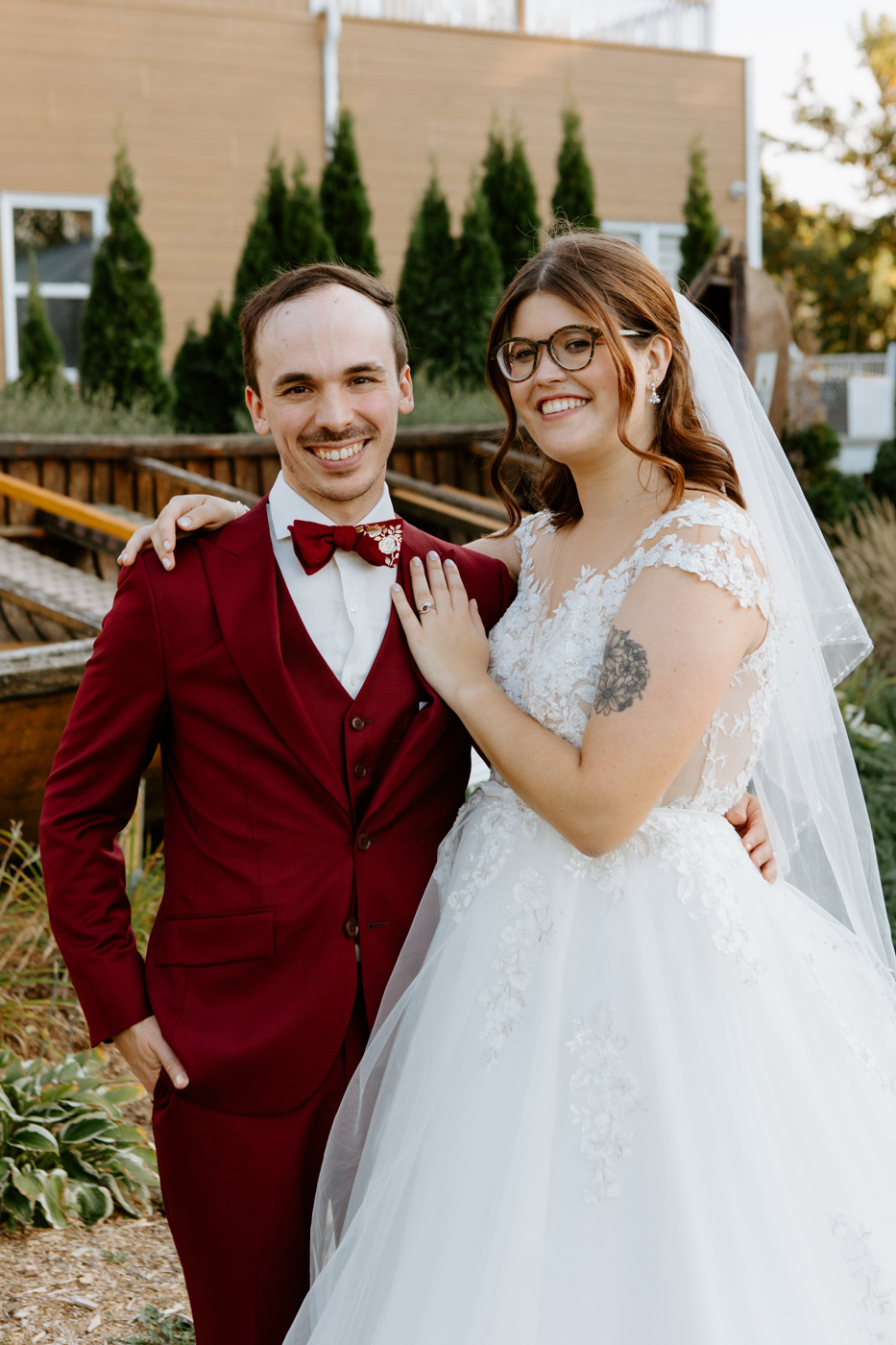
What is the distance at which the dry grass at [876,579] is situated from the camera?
8234 millimetres

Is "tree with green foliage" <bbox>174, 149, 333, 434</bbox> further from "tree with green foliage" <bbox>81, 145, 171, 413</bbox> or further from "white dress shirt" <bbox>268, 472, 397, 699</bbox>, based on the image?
"white dress shirt" <bbox>268, 472, 397, 699</bbox>

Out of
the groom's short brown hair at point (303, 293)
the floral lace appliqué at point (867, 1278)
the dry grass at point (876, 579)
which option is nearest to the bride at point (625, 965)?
the floral lace appliqué at point (867, 1278)

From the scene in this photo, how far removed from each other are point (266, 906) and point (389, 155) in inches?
509

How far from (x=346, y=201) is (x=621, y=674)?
33.2ft

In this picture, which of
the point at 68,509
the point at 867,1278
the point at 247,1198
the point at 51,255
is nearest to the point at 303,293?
the point at 247,1198

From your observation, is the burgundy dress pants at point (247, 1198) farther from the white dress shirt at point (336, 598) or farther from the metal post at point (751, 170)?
the metal post at point (751, 170)

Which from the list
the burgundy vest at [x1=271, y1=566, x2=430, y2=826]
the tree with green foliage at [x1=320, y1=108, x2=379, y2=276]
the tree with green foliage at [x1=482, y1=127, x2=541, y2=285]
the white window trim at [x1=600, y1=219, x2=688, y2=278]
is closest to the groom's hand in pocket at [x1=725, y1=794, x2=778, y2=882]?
the burgundy vest at [x1=271, y1=566, x2=430, y2=826]

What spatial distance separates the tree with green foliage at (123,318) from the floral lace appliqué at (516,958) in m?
8.62

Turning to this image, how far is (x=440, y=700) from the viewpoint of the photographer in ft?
7.05

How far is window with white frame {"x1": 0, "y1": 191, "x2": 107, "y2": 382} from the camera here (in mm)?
11820

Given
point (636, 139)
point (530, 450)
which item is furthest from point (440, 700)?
point (636, 139)

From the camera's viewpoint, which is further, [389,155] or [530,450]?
[389,155]

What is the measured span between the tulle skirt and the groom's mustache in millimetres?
734

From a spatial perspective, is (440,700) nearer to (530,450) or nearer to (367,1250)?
(367,1250)
